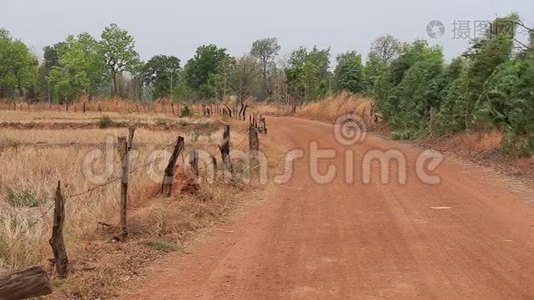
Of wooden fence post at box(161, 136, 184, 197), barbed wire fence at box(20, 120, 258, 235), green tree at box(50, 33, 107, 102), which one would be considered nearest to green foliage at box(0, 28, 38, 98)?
green tree at box(50, 33, 107, 102)

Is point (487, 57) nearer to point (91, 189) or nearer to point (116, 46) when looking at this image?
point (91, 189)

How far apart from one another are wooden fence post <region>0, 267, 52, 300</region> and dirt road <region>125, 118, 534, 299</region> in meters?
1.32

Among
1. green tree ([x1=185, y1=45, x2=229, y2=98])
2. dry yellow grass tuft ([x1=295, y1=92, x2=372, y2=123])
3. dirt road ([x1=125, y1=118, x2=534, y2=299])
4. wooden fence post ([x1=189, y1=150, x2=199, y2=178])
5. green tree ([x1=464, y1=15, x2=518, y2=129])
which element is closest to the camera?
dirt road ([x1=125, y1=118, x2=534, y2=299])

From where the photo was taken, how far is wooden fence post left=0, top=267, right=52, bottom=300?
4.19 metres

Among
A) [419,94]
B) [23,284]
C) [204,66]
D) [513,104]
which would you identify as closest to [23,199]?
[23,284]

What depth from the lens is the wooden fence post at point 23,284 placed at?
4191 mm

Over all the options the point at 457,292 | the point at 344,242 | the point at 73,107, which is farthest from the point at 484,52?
the point at 73,107

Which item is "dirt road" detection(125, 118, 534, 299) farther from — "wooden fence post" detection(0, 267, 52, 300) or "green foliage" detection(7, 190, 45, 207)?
"green foliage" detection(7, 190, 45, 207)

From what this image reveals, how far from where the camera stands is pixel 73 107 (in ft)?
147

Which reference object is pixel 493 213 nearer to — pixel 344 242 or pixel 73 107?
pixel 344 242

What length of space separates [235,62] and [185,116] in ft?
62.0
